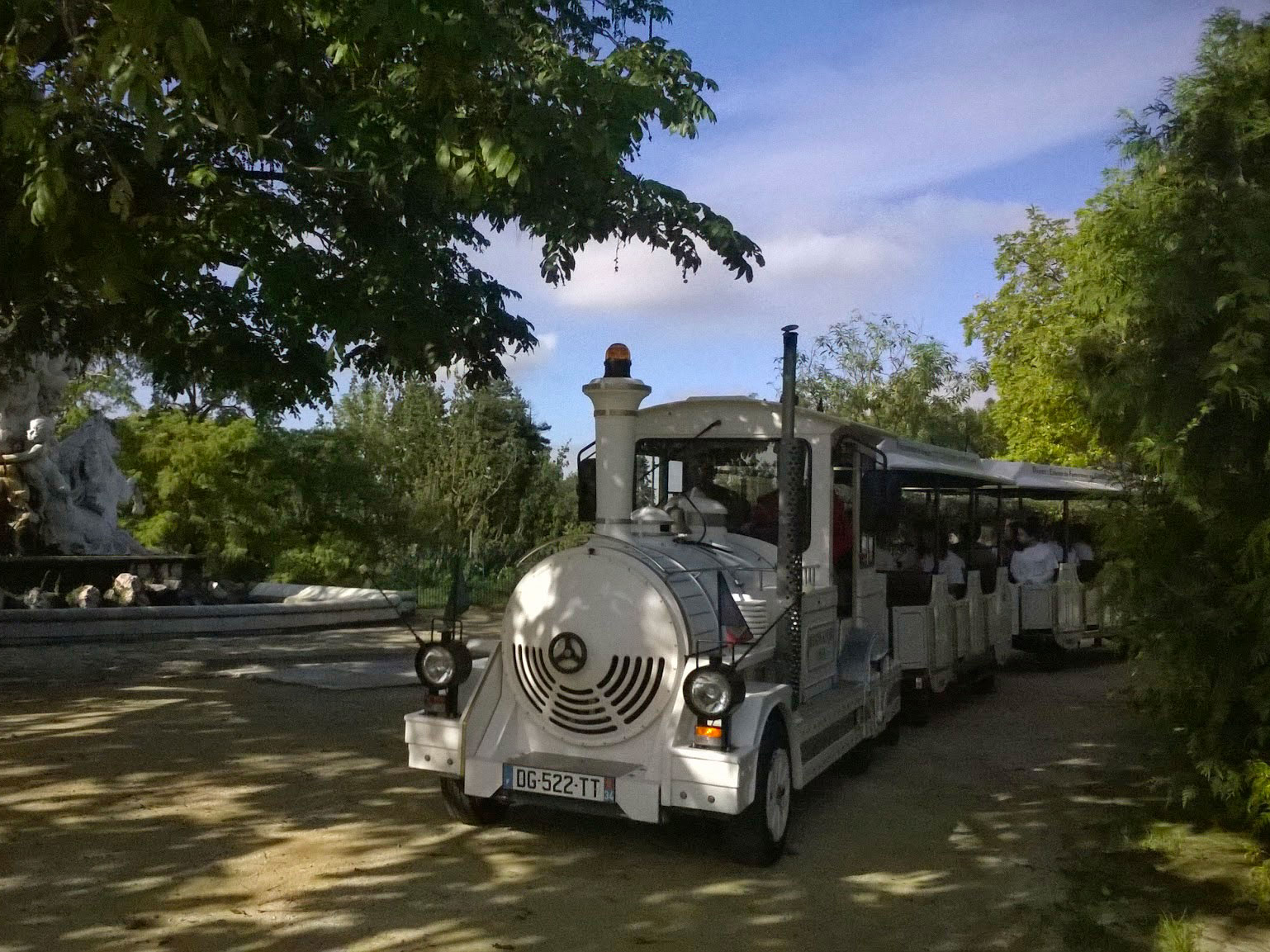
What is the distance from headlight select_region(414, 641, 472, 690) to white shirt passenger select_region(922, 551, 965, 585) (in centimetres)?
668

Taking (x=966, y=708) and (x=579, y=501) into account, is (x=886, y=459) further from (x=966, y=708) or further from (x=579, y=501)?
(x=966, y=708)

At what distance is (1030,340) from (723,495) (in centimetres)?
1544

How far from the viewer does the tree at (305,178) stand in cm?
690

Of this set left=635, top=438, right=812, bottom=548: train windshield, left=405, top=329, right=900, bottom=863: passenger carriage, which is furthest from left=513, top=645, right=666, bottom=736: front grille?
left=635, top=438, right=812, bottom=548: train windshield

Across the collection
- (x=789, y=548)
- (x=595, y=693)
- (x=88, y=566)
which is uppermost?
(x=789, y=548)

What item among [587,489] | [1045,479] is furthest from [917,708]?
[1045,479]

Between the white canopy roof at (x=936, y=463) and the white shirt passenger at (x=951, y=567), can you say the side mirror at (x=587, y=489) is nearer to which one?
the white canopy roof at (x=936, y=463)

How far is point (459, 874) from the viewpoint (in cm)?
582

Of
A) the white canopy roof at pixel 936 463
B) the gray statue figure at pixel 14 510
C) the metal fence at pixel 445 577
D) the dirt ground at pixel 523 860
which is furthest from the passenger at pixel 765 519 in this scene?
the gray statue figure at pixel 14 510

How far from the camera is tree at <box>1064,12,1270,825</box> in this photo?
602 centimetres

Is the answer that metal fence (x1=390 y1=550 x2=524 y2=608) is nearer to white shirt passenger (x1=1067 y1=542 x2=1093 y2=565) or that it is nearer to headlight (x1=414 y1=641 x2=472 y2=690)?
white shirt passenger (x1=1067 y1=542 x2=1093 y2=565)

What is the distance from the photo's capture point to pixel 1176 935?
5000 mm

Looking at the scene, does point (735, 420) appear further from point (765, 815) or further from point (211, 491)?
point (211, 491)

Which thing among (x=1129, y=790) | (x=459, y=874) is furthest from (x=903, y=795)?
(x=459, y=874)
